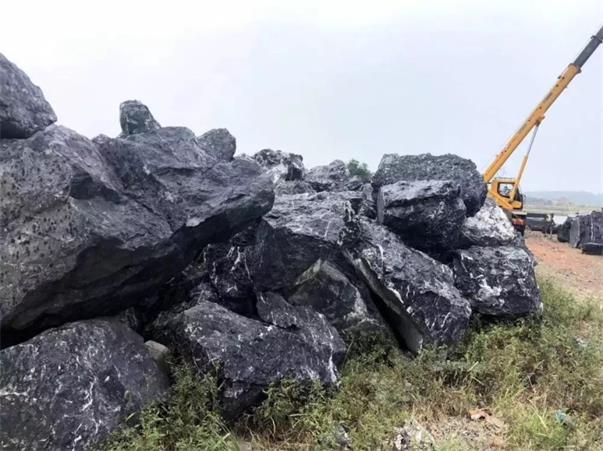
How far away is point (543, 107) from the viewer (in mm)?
12555

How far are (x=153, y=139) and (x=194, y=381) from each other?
1857mm

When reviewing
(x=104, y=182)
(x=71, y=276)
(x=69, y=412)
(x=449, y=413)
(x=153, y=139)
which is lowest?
(x=449, y=413)

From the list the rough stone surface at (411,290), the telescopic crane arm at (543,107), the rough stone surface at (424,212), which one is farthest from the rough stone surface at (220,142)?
the telescopic crane arm at (543,107)

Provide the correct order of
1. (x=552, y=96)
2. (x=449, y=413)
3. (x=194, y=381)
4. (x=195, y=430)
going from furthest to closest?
(x=552, y=96) < (x=449, y=413) < (x=194, y=381) < (x=195, y=430)

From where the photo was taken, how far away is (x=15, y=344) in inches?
124

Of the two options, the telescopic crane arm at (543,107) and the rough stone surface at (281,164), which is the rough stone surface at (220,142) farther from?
the telescopic crane arm at (543,107)

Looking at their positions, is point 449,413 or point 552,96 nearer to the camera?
point 449,413

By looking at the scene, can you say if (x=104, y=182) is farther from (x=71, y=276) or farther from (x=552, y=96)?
(x=552, y=96)

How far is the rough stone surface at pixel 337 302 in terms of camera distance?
436cm

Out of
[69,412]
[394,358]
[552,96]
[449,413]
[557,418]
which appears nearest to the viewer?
[69,412]

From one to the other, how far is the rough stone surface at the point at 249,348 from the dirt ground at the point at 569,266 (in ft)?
18.7

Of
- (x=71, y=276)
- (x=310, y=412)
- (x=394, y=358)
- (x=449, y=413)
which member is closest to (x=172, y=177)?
(x=71, y=276)

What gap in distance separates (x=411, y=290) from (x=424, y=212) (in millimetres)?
950

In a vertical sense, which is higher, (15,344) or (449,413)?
(15,344)
